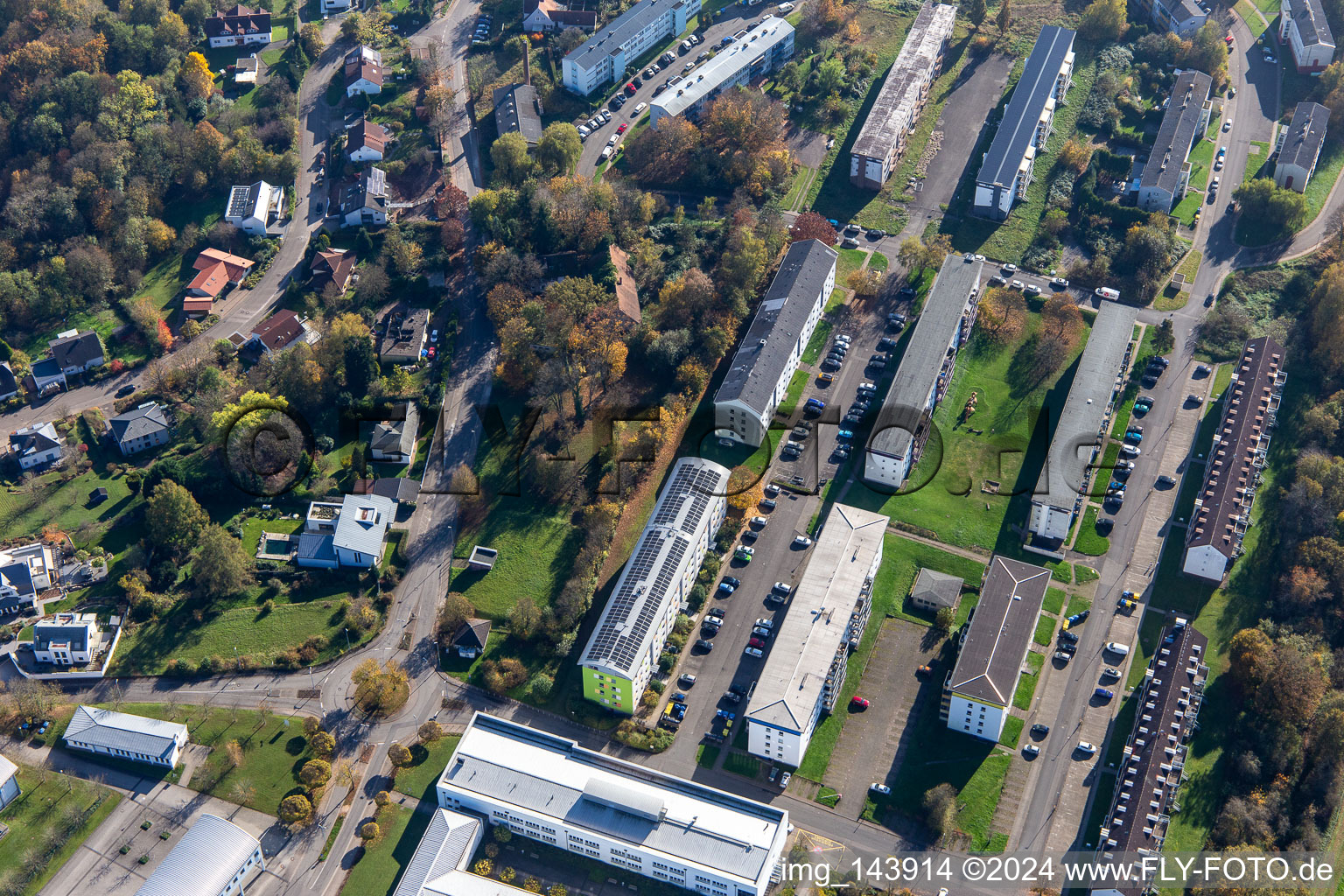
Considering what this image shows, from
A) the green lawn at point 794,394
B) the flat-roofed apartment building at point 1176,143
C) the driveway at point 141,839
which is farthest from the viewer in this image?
the flat-roofed apartment building at point 1176,143

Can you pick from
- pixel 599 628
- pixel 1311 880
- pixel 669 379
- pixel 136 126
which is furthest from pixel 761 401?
pixel 136 126

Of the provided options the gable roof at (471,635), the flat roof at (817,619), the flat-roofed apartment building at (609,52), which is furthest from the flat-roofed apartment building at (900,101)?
the gable roof at (471,635)

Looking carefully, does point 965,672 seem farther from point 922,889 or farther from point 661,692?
point 661,692

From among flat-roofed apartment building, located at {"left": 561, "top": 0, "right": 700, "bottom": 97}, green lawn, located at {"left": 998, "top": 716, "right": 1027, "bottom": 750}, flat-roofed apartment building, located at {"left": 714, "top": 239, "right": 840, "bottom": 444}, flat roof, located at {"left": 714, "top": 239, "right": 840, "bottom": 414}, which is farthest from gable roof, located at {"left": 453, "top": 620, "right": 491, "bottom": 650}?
flat-roofed apartment building, located at {"left": 561, "top": 0, "right": 700, "bottom": 97}

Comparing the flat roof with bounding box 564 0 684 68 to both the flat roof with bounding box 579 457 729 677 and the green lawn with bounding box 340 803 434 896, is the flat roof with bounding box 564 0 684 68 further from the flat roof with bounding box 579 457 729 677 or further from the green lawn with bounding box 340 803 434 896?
the green lawn with bounding box 340 803 434 896

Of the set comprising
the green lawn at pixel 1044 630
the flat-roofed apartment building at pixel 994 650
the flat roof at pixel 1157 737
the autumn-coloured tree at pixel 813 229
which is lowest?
the green lawn at pixel 1044 630

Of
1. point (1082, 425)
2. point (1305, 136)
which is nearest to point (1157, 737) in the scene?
point (1082, 425)

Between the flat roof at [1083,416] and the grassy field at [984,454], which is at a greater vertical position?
the flat roof at [1083,416]

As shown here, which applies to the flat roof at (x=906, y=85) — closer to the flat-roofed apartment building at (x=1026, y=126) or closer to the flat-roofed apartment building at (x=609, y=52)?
the flat-roofed apartment building at (x=1026, y=126)
